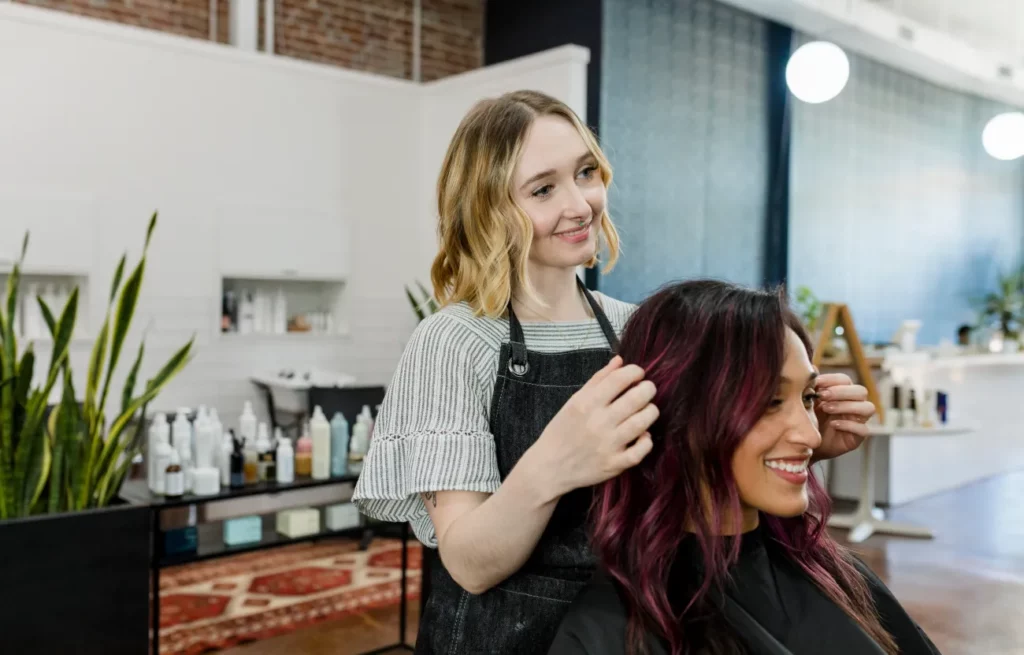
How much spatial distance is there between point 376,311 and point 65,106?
7.03 feet

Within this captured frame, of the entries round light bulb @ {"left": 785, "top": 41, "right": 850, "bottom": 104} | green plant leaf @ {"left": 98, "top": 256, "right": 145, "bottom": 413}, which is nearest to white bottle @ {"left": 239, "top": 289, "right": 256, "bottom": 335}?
green plant leaf @ {"left": 98, "top": 256, "right": 145, "bottom": 413}

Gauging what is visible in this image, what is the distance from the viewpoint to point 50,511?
2.42 metres

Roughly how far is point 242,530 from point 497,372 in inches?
78.6

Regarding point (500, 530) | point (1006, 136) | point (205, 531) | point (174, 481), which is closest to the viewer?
point (500, 530)

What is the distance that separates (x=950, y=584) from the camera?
427 cm

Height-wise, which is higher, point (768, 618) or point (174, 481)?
point (768, 618)

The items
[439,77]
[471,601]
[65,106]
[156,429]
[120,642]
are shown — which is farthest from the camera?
[439,77]

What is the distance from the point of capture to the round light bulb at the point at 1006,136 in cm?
636

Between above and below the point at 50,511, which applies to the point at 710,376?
above

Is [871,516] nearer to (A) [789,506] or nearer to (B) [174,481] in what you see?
(B) [174,481]

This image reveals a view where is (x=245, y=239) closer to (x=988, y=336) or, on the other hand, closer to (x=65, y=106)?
(x=65, y=106)

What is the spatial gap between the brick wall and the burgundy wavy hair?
17.5 ft

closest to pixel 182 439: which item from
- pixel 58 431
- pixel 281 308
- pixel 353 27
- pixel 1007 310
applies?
pixel 58 431

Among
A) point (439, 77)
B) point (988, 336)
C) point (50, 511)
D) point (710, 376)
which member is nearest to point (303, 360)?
point (439, 77)
